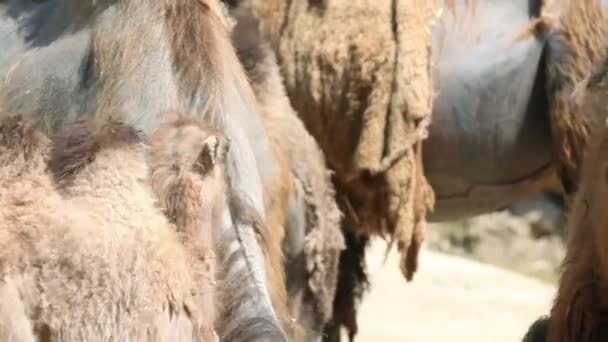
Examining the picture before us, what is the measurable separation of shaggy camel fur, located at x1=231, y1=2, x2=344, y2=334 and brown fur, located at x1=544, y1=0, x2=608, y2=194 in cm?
73

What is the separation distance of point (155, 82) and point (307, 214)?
142cm

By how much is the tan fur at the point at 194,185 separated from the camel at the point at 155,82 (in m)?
0.07

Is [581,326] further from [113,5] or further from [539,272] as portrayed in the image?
[539,272]

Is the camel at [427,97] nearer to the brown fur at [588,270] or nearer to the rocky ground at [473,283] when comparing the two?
the rocky ground at [473,283]

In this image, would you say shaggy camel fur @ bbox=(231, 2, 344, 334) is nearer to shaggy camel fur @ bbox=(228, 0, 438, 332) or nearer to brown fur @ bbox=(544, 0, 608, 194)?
shaggy camel fur @ bbox=(228, 0, 438, 332)

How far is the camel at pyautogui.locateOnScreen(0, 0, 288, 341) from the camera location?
1794 mm

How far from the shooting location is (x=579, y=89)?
367 centimetres

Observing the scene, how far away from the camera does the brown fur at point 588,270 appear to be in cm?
210

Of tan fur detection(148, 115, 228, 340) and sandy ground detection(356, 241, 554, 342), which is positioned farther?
sandy ground detection(356, 241, 554, 342)

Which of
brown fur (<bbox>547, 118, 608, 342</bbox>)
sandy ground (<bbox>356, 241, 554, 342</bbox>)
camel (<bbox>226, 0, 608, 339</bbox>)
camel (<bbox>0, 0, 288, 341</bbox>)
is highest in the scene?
camel (<bbox>0, 0, 288, 341</bbox>)

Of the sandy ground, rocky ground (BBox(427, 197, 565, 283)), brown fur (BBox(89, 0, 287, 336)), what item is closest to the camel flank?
brown fur (BBox(89, 0, 287, 336))

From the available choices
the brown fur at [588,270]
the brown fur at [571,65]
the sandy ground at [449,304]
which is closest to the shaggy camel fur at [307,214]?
the brown fur at [571,65]

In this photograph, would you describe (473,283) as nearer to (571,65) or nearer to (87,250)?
(571,65)

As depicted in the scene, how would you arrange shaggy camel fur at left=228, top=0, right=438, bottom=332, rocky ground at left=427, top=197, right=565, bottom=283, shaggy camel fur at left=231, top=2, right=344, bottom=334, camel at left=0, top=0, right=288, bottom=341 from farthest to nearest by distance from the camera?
1. rocky ground at left=427, top=197, right=565, bottom=283
2. shaggy camel fur at left=228, top=0, right=438, bottom=332
3. shaggy camel fur at left=231, top=2, right=344, bottom=334
4. camel at left=0, top=0, right=288, bottom=341
